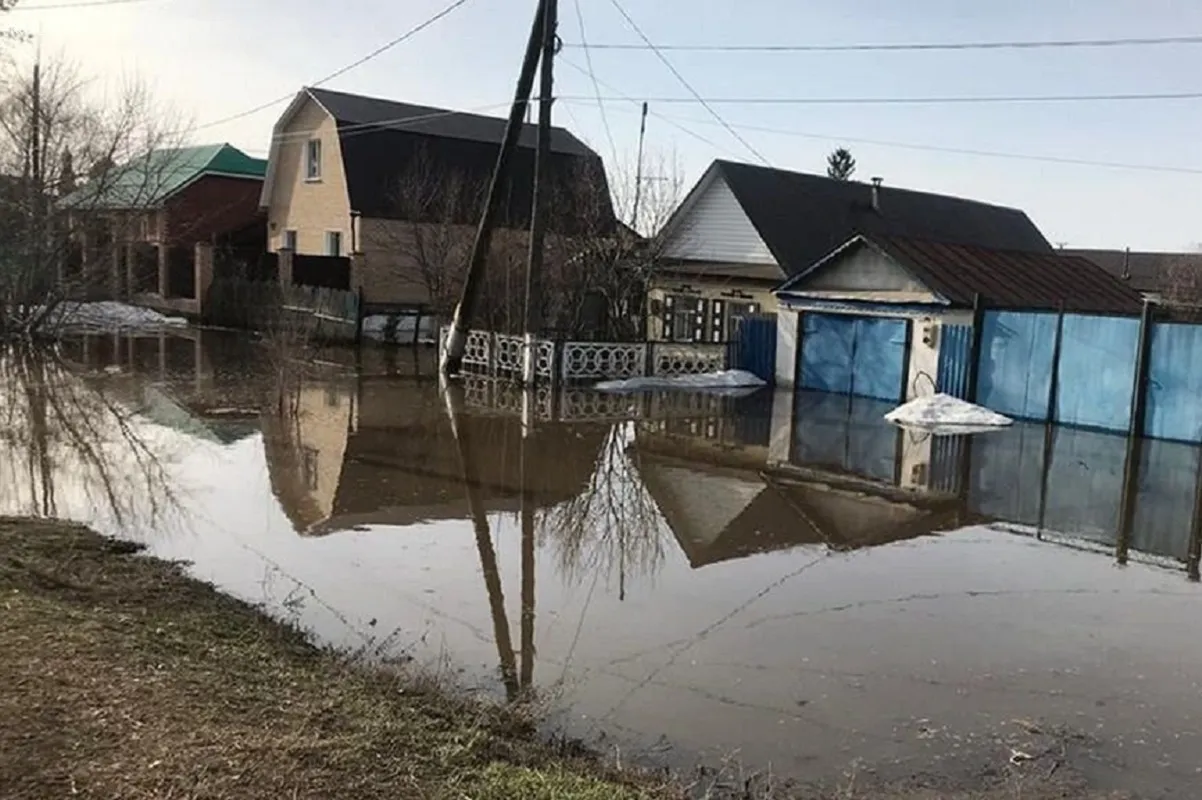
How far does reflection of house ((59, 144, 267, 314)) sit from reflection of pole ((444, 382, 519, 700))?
17463 millimetres

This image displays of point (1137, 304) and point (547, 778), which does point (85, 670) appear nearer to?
point (547, 778)

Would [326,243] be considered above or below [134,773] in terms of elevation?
above

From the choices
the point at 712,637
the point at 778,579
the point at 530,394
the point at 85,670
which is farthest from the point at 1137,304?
the point at 85,670

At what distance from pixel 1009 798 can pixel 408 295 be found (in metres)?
29.4

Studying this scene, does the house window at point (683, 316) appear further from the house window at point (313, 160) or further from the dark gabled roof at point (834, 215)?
the house window at point (313, 160)

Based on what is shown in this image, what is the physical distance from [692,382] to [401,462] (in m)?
11.4

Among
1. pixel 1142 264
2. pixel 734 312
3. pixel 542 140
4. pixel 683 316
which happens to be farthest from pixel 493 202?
pixel 1142 264

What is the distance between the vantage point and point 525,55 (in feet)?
64.9

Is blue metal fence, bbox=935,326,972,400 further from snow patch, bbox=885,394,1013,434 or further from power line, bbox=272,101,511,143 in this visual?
power line, bbox=272,101,511,143

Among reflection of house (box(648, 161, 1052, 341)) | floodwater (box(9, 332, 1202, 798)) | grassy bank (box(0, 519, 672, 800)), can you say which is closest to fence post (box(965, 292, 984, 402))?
floodwater (box(9, 332, 1202, 798))

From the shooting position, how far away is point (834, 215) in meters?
31.9

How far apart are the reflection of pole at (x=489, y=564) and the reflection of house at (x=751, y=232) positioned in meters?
12.9

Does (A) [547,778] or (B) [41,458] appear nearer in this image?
(A) [547,778]

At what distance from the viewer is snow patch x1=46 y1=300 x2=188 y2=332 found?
29.8 metres
